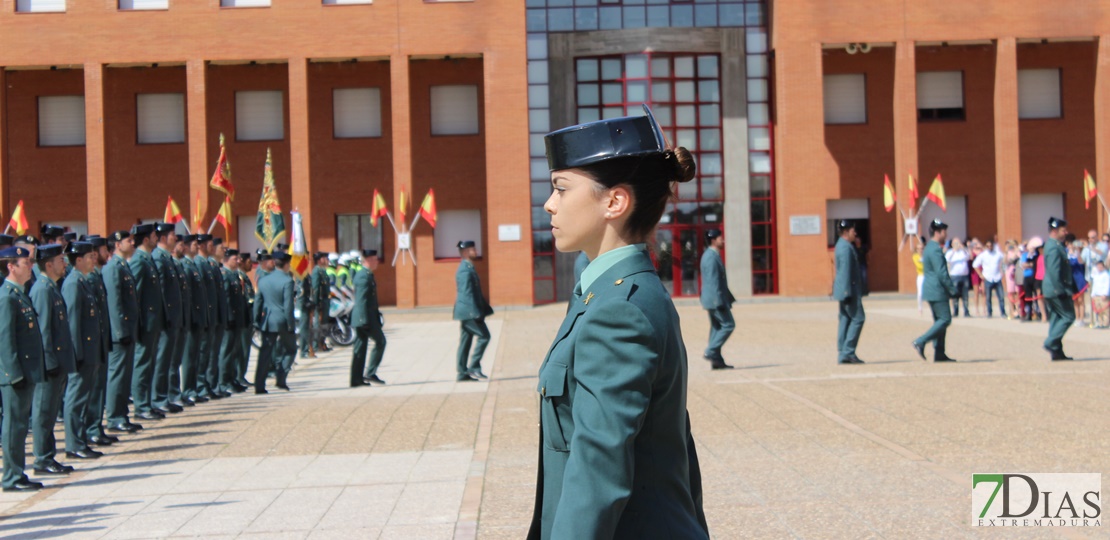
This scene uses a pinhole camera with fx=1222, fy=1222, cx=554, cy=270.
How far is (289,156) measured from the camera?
40.8 m

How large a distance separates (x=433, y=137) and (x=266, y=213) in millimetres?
15389

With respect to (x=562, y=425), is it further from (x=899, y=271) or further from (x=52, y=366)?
(x=899, y=271)

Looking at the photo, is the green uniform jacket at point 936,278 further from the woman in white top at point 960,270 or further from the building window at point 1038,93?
the building window at point 1038,93

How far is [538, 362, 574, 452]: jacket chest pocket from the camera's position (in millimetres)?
2842

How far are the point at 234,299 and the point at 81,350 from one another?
5.90 meters

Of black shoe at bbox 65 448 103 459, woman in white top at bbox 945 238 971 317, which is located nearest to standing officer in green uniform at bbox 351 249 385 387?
black shoe at bbox 65 448 103 459

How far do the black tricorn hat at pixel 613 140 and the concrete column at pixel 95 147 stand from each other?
38220mm

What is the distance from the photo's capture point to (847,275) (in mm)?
17016

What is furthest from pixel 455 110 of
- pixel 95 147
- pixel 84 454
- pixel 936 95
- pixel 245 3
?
pixel 84 454

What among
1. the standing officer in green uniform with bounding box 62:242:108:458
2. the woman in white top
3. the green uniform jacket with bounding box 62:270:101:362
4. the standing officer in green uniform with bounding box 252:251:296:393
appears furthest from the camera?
the woman in white top

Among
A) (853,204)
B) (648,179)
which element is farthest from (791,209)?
(648,179)

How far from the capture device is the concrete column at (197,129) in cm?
3839

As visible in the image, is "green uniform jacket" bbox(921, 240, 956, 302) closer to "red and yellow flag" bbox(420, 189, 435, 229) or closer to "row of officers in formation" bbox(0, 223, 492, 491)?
"row of officers in formation" bbox(0, 223, 492, 491)

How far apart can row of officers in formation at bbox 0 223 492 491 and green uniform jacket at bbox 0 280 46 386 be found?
0.4 inches
